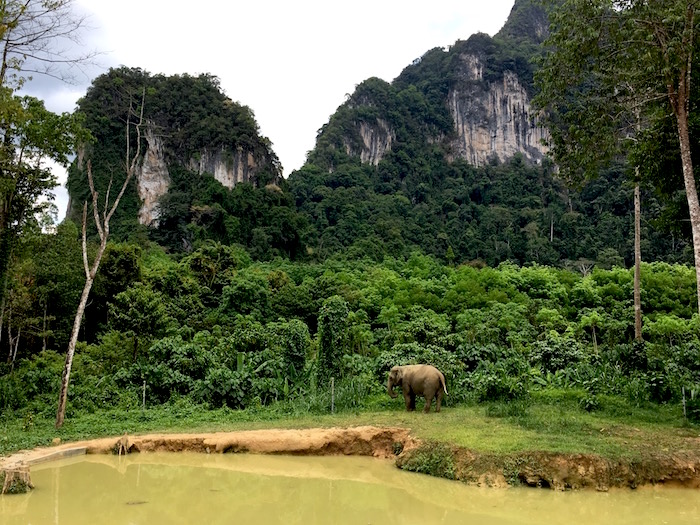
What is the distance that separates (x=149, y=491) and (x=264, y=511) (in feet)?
6.45

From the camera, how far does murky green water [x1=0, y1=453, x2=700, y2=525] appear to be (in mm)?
6887

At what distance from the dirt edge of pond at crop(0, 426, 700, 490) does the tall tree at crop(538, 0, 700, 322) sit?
368cm

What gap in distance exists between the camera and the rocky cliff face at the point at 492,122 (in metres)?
89.9

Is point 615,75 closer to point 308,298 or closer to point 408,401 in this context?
point 408,401

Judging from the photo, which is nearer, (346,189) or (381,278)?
(381,278)

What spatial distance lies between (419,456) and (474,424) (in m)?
1.62

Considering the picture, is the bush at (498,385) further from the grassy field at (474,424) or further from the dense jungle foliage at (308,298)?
the grassy field at (474,424)

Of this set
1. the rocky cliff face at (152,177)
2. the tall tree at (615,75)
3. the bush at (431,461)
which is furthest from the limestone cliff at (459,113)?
the bush at (431,461)

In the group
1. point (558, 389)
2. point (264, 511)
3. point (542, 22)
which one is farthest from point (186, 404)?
point (542, 22)

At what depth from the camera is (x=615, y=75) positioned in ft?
38.4

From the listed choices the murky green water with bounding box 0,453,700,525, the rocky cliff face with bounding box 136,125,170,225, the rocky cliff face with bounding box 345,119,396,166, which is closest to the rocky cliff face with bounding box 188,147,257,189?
the rocky cliff face with bounding box 136,125,170,225

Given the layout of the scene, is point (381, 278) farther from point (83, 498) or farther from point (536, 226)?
point (536, 226)

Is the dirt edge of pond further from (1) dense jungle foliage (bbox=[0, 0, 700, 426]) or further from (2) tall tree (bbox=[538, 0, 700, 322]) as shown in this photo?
(2) tall tree (bbox=[538, 0, 700, 322])

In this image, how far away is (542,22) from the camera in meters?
110
